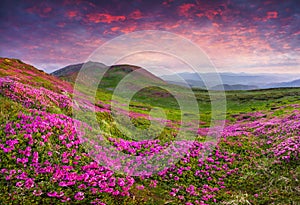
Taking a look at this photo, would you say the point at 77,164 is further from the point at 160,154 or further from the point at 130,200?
the point at 160,154

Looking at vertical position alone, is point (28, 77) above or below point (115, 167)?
above

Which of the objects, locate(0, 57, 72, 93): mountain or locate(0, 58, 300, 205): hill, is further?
locate(0, 57, 72, 93): mountain

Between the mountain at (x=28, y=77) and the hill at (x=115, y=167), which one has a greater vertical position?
the mountain at (x=28, y=77)

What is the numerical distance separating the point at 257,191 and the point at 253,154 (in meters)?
7.25

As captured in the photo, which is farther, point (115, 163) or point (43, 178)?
point (115, 163)

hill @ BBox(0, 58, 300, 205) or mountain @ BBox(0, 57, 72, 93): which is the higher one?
mountain @ BBox(0, 57, 72, 93)

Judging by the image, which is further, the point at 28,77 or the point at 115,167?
the point at 28,77

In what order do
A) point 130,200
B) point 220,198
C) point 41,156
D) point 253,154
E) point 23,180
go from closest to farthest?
point 23,180, point 130,200, point 41,156, point 220,198, point 253,154

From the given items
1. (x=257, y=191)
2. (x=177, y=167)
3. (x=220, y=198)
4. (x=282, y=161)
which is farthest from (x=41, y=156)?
(x=282, y=161)

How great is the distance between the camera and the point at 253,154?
2127 centimetres

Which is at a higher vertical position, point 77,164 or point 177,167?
point 77,164

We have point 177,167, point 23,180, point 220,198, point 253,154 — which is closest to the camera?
point 23,180

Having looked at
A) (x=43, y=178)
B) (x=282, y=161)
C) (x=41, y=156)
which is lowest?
(x=282, y=161)

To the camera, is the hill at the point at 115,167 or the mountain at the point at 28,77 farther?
the mountain at the point at 28,77
